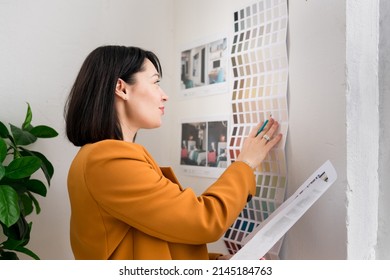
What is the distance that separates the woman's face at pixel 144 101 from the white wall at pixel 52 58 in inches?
27.1

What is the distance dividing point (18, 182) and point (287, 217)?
1.02 metres

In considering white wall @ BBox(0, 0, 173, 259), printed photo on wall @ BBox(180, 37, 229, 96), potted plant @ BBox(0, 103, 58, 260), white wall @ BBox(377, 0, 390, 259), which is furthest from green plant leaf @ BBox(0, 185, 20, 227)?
white wall @ BBox(377, 0, 390, 259)

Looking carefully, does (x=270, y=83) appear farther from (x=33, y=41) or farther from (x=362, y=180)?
(x=33, y=41)

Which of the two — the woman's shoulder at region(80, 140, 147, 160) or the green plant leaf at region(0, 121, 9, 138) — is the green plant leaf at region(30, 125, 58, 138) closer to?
the green plant leaf at region(0, 121, 9, 138)

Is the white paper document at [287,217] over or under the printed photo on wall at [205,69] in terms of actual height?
under

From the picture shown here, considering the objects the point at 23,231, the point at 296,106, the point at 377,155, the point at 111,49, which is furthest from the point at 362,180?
the point at 23,231

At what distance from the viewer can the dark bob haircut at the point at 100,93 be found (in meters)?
1.07

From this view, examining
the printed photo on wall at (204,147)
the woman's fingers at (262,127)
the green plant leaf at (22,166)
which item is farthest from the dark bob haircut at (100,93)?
the printed photo on wall at (204,147)

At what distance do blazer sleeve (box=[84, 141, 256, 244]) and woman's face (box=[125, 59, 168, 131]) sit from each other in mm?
172

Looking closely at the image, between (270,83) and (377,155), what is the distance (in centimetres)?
40

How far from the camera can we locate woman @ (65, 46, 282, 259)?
93cm

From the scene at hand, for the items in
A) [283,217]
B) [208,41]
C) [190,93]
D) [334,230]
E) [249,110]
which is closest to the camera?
[283,217]

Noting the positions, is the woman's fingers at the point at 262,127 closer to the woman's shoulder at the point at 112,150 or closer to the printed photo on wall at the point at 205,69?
the printed photo on wall at the point at 205,69
